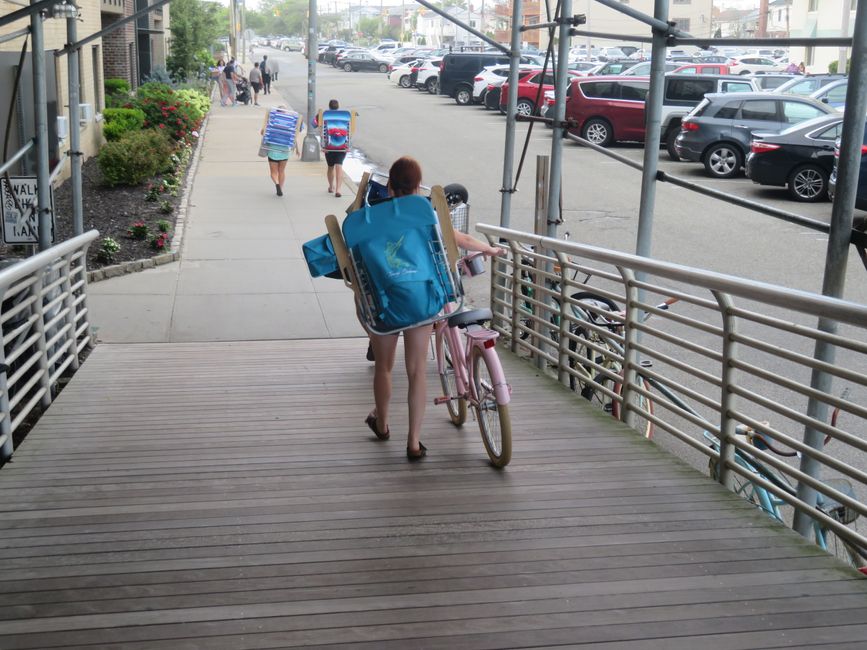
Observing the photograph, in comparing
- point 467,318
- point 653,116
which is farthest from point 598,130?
point 467,318

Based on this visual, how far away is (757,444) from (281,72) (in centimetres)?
6551

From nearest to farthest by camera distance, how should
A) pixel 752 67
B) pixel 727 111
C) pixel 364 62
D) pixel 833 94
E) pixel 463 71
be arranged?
pixel 727 111, pixel 833 94, pixel 463 71, pixel 752 67, pixel 364 62

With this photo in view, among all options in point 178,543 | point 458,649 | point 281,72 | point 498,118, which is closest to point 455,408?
point 178,543

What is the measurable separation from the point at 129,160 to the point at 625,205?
857 cm

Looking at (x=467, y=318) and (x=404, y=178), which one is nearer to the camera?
(x=404, y=178)

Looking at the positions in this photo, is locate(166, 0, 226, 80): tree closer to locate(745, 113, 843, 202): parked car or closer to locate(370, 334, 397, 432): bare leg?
locate(745, 113, 843, 202): parked car

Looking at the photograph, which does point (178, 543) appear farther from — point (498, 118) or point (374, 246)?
point (498, 118)

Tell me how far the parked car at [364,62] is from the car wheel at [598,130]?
136 feet

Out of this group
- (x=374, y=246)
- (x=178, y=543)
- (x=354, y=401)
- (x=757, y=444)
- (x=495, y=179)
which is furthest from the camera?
(x=495, y=179)

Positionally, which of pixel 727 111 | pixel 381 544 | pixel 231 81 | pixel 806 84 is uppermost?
pixel 806 84

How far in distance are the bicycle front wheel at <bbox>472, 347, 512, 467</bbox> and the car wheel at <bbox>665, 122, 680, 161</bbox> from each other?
19.8 m

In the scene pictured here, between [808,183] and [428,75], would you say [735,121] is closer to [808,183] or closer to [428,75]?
[808,183]

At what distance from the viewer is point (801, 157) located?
1933cm

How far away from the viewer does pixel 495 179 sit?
2205 centimetres
